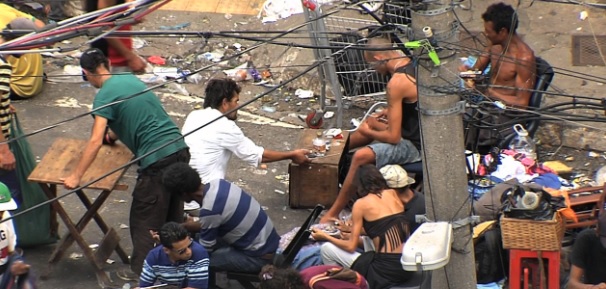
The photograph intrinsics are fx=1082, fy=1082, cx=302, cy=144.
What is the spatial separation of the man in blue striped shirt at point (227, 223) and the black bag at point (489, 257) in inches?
60.1

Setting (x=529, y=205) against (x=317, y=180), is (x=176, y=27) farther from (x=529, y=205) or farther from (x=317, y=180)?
(x=529, y=205)

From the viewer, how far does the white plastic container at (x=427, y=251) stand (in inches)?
254

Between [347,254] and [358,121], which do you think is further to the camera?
[358,121]

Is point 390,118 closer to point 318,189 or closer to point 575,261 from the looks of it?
point 318,189

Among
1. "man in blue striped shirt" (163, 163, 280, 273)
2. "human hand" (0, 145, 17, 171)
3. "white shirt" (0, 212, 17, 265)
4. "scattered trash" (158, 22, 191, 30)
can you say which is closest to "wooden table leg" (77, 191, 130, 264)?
"human hand" (0, 145, 17, 171)

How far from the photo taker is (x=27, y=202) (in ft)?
28.1

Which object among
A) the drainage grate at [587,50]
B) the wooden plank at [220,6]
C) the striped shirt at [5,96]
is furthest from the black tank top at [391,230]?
the wooden plank at [220,6]

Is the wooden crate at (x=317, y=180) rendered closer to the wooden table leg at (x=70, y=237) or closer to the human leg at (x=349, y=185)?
the human leg at (x=349, y=185)

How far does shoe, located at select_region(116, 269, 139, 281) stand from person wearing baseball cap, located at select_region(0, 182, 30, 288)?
4.22 feet

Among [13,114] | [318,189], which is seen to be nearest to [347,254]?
[318,189]

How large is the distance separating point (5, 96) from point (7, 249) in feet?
4.98

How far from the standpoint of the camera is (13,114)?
873 centimetres

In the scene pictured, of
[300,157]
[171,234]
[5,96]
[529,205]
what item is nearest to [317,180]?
[300,157]

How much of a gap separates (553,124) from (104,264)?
4585 mm
